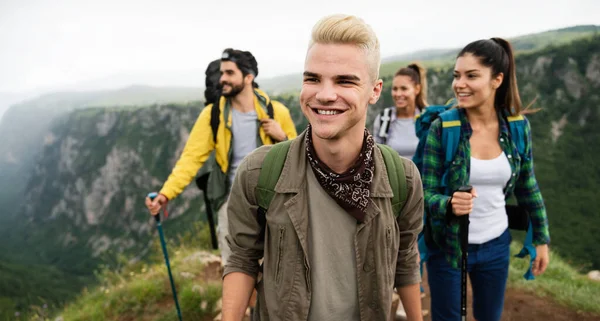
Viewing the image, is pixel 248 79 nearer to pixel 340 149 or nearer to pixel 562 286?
pixel 340 149

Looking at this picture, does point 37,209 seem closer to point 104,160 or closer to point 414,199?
point 104,160

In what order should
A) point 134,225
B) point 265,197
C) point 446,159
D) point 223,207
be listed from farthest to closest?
point 134,225 → point 223,207 → point 446,159 → point 265,197

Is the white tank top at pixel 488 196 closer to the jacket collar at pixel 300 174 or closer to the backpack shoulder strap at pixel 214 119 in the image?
the jacket collar at pixel 300 174

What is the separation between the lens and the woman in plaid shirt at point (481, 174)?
109 inches

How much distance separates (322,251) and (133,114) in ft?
446

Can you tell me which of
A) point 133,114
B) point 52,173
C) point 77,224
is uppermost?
point 133,114

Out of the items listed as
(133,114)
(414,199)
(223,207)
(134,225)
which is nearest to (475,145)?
(414,199)

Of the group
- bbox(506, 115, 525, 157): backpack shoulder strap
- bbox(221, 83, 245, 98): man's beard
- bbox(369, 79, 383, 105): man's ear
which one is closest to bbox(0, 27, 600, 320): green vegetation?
bbox(221, 83, 245, 98): man's beard

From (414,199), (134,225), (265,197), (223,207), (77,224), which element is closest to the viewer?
(265,197)

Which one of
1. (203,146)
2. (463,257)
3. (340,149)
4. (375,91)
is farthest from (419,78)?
(340,149)

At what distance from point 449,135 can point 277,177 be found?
1647 mm

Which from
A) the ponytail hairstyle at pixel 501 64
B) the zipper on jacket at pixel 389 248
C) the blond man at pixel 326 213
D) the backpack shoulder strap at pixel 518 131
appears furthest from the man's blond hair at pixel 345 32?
the backpack shoulder strap at pixel 518 131

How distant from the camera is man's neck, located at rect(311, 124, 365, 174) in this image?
1720 millimetres

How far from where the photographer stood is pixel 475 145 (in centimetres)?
283
